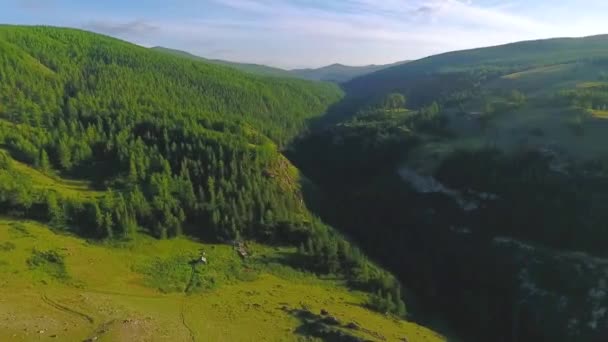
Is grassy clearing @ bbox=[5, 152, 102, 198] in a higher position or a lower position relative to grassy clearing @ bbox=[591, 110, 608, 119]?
lower

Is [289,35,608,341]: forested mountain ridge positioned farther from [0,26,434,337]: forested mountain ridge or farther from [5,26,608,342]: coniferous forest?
[0,26,434,337]: forested mountain ridge

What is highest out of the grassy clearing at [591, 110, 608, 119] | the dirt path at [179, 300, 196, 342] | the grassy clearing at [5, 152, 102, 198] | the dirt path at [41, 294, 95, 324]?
the grassy clearing at [591, 110, 608, 119]

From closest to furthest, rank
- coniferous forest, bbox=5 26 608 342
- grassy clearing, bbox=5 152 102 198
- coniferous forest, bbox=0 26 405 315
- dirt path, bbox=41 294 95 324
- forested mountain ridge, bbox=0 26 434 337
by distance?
1. dirt path, bbox=41 294 95 324
2. coniferous forest, bbox=5 26 608 342
3. forested mountain ridge, bbox=0 26 434 337
4. coniferous forest, bbox=0 26 405 315
5. grassy clearing, bbox=5 152 102 198

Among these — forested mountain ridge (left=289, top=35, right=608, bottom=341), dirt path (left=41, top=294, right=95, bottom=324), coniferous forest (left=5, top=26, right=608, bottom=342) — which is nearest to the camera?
dirt path (left=41, top=294, right=95, bottom=324)

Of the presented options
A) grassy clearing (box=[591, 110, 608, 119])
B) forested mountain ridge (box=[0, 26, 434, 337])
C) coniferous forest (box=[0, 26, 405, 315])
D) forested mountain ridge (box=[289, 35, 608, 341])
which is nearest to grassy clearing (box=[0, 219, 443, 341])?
forested mountain ridge (box=[0, 26, 434, 337])

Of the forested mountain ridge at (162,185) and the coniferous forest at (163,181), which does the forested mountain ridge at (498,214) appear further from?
the coniferous forest at (163,181)

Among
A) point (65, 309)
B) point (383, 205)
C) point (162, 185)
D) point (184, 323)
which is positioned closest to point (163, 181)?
point (162, 185)

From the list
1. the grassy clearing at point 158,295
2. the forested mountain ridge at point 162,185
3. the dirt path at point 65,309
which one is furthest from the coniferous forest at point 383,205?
the dirt path at point 65,309
